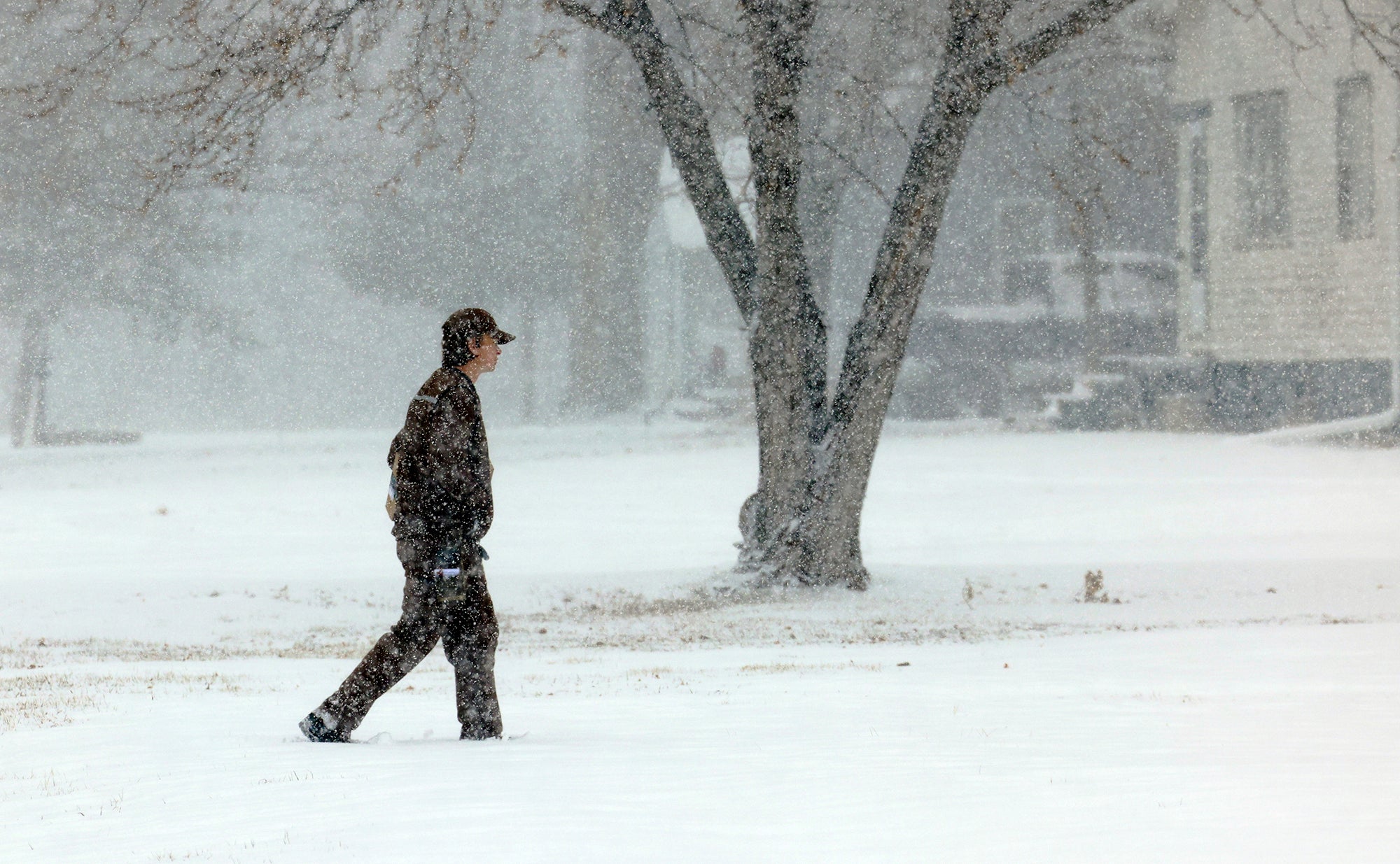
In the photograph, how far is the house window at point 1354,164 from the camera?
2602cm

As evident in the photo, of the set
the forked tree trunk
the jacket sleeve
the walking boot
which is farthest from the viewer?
the forked tree trunk

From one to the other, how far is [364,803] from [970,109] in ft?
31.7

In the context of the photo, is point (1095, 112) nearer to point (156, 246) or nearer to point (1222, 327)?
point (1222, 327)

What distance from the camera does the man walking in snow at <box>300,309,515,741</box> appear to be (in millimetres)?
5992

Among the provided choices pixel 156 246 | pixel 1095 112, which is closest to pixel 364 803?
pixel 1095 112

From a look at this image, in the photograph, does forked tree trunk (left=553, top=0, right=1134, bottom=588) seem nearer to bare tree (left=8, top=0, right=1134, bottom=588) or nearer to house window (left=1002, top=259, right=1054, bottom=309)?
bare tree (left=8, top=0, right=1134, bottom=588)

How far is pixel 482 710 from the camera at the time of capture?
6.39m

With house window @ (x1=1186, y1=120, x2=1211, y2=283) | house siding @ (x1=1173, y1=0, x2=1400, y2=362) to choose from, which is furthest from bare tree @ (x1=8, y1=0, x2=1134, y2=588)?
house window @ (x1=1186, y1=120, x2=1211, y2=283)

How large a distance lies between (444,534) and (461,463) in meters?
0.29

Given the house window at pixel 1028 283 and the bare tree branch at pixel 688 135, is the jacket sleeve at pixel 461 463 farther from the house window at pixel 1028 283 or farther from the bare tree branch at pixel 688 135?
the house window at pixel 1028 283

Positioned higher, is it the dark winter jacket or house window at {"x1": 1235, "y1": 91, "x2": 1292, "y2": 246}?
house window at {"x1": 1235, "y1": 91, "x2": 1292, "y2": 246}

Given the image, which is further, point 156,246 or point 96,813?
point 156,246

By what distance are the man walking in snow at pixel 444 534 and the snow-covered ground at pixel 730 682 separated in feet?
0.85

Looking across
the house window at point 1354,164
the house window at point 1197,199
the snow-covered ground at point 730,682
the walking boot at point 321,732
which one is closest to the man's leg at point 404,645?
the walking boot at point 321,732
